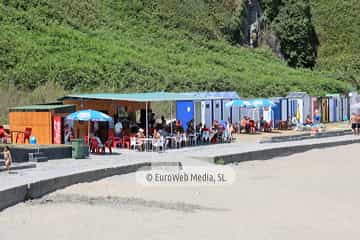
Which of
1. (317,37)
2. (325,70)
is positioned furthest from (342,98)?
(317,37)

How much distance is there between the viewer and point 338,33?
2950 inches

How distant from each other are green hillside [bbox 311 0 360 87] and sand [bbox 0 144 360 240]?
49.7 meters

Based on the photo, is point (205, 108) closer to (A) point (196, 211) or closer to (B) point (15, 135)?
(B) point (15, 135)

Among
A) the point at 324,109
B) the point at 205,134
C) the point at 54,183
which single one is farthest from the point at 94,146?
the point at 324,109

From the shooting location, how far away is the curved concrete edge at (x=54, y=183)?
15.9 m

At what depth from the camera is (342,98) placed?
46719mm

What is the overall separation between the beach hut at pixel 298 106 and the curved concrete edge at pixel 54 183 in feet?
60.7

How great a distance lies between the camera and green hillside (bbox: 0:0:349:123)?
133 ft

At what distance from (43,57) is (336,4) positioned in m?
43.0

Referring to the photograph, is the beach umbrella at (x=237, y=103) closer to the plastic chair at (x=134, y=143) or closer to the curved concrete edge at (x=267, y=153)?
the curved concrete edge at (x=267, y=153)

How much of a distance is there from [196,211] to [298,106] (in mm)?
25450

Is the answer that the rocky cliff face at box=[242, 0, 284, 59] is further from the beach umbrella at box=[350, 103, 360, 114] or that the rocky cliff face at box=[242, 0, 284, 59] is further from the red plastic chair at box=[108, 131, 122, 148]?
the red plastic chair at box=[108, 131, 122, 148]

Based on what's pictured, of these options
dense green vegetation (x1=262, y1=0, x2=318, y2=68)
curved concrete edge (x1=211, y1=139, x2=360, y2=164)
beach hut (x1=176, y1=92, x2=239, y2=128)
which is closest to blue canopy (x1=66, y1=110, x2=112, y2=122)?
curved concrete edge (x1=211, y1=139, x2=360, y2=164)

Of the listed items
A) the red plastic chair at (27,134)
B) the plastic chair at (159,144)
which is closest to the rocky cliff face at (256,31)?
the plastic chair at (159,144)
